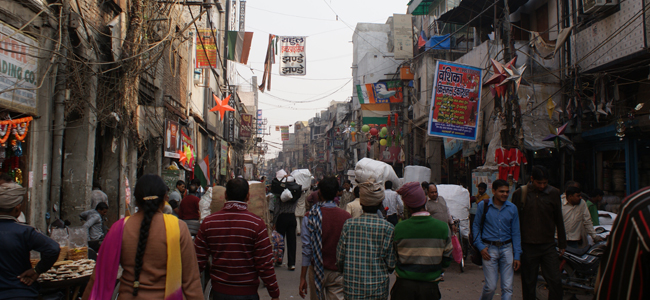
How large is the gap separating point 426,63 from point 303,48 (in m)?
7.53

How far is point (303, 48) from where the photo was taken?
20.1 metres

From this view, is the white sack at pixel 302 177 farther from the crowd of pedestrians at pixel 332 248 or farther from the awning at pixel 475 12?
the awning at pixel 475 12

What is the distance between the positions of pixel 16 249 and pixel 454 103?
12.8 metres

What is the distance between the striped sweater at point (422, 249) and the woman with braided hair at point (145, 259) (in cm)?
179

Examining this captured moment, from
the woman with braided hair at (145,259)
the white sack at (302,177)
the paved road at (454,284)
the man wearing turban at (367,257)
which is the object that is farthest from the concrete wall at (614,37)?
A: the woman with braided hair at (145,259)

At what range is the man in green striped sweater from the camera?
12.5ft

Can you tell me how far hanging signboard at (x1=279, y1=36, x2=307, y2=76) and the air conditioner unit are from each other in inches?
450

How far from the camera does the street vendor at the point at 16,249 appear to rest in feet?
11.1

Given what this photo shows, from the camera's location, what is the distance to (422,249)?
3.83 meters

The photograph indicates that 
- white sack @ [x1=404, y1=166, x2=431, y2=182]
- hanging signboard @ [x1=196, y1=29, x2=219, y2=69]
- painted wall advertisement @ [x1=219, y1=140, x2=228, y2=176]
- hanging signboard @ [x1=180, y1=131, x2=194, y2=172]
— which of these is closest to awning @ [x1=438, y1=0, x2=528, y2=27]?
white sack @ [x1=404, y1=166, x2=431, y2=182]

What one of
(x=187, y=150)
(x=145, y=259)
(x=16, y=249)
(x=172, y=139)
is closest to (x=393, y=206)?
(x=145, y=259)

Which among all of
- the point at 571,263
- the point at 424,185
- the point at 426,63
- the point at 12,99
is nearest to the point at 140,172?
the point at 12,99

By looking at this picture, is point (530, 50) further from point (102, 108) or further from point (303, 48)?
point (102, 108)

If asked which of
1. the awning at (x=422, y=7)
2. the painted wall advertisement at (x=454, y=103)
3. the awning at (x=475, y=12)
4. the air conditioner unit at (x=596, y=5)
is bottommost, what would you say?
the painted wall advertisement at (x=454, y=103)
